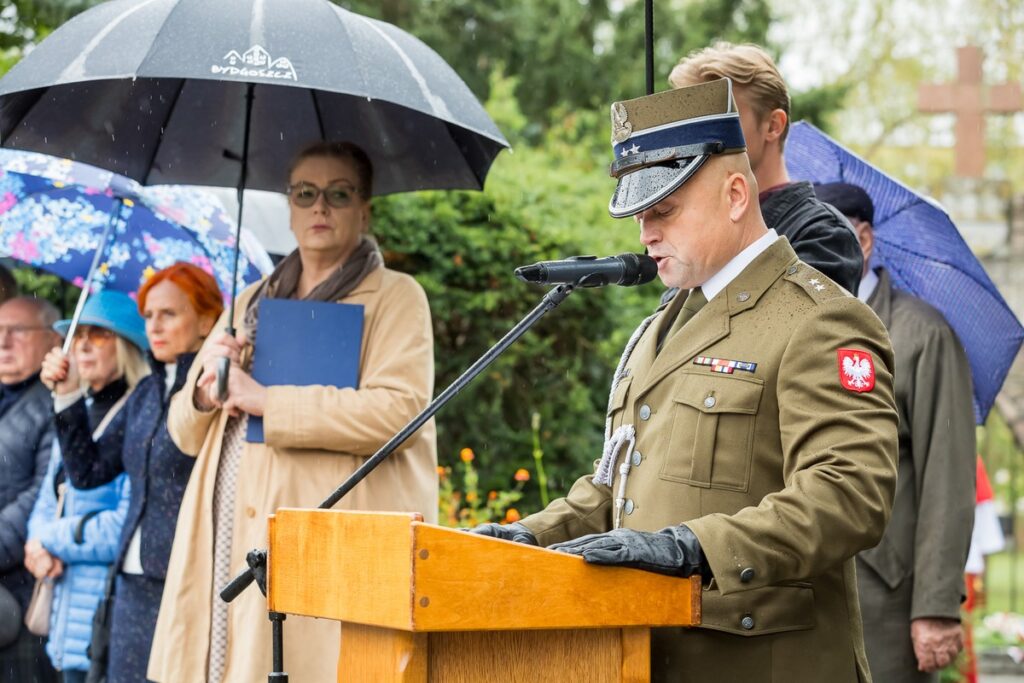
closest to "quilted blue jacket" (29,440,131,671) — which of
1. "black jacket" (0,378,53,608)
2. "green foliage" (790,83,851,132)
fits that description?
"black jacket" (0,378,53,608)

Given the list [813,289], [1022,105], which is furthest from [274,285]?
[1022,105]

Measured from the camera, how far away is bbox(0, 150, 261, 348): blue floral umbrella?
5789 mm

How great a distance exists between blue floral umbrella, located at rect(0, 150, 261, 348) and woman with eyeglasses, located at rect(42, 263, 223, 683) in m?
0.24

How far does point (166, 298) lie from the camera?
553 cm

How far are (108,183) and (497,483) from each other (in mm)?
3003

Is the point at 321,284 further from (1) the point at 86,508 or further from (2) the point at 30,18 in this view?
(2) the point at 30,18

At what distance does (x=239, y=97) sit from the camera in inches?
219

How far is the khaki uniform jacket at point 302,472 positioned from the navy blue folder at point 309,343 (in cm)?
4

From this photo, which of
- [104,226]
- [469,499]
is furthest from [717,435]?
[469,499]

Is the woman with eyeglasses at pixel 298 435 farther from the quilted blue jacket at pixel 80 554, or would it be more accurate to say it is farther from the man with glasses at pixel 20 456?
the man with glasses at pixel 20 456

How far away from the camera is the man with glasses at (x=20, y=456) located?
5855 mm

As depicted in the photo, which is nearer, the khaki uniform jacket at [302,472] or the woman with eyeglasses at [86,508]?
the khaki uniform jacket at [302,472]

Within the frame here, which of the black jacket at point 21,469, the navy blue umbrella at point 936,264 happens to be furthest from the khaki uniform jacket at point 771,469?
the black jacket at point 21,469

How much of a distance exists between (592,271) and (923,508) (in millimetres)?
2138
